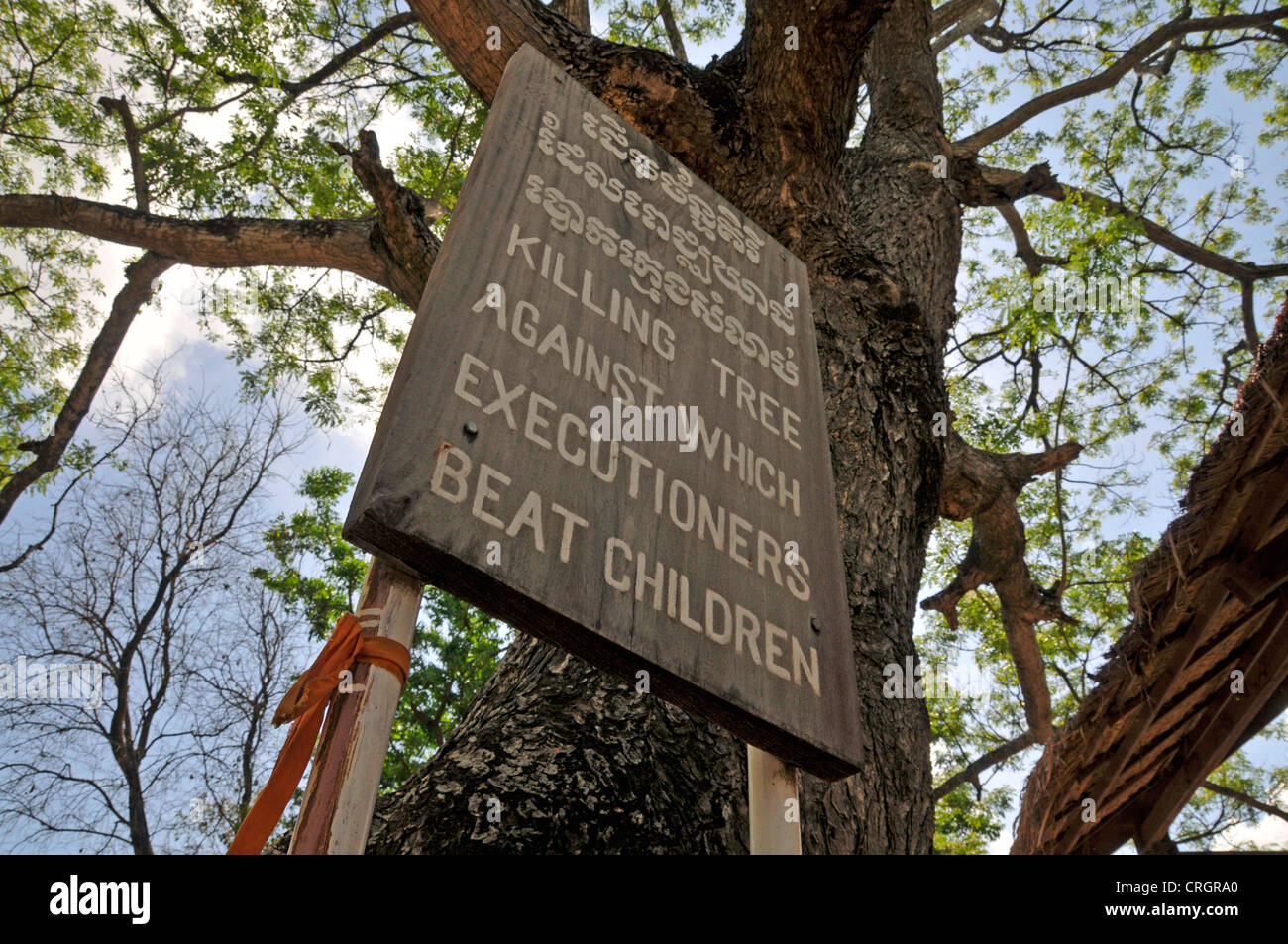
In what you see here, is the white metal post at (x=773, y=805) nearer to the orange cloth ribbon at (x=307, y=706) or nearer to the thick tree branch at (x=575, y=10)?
the orange cloth ribbon at (x=307, y=706)

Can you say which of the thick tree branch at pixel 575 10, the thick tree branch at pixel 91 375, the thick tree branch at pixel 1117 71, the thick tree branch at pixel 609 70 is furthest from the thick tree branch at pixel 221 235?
the thick tree branch at pixel 1117 71

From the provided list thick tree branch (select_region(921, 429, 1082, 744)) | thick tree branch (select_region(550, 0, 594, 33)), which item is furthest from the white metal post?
thick tree branch (select_region(550, 0, 594, 33))

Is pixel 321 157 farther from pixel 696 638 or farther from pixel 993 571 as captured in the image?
pixel 696 638

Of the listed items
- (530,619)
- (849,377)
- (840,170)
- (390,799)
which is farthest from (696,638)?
(840,170)

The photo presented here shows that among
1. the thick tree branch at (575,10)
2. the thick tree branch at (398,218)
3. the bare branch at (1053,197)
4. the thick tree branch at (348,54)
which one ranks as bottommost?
the thick tree branch at (398,218)

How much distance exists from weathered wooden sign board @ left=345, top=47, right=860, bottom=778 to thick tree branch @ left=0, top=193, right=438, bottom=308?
2.78m

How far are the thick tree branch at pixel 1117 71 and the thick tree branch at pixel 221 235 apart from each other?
477 centimetres

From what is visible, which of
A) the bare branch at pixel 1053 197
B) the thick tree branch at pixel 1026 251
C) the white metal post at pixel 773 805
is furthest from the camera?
the thick tree branch at pixel 1026 251

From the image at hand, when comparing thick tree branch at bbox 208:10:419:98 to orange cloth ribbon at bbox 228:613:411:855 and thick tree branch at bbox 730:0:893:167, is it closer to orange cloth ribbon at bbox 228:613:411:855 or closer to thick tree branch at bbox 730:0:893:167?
thick tree branch at bbox 730:0:893:167

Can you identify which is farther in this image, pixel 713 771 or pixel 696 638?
pixel 713 771

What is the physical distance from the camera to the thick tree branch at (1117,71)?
7168 millimetres

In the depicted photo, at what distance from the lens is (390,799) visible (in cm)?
197

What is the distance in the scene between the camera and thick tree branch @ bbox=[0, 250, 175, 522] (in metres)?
5.34
